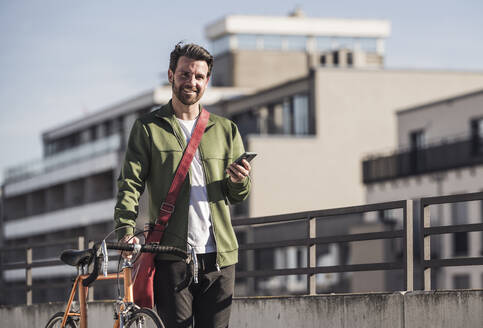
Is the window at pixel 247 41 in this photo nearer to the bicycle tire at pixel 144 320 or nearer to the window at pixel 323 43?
the window at pixel 323 43

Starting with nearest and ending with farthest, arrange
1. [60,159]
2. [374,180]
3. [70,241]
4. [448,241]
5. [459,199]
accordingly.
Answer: [459,199] < [70,241] < [448,241] < [374,180] < [60,159]

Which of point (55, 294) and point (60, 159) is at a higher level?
point (60, 159)

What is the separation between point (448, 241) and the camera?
4944 centimetres

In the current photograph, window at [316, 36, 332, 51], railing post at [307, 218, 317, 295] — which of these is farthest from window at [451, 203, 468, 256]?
window at [316, 36, 332, 51]

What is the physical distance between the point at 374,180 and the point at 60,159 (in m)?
34.3

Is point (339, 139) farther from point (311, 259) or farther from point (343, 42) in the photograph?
point (311, 259)

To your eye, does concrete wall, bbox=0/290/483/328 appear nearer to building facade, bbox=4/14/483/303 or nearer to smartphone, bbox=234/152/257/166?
smartphone, bbox=234/152/257/166

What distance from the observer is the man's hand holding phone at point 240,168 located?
21.9ft

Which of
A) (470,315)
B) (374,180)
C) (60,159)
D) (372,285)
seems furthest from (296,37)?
(470,315)

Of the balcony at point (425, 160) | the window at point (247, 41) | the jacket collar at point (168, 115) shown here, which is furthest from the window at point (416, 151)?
the jacket collar at point (168, 115)

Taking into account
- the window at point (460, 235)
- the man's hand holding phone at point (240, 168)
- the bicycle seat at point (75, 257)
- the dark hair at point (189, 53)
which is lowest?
the window at point (460, 235)

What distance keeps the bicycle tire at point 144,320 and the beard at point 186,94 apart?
121cm

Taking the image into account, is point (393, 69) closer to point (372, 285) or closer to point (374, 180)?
point (374, 180)

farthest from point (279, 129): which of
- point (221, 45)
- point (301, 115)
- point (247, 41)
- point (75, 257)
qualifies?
point (75, 257)
